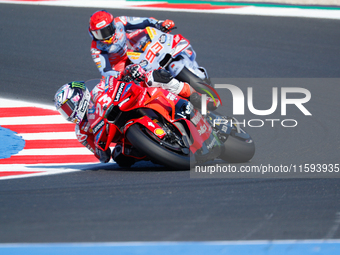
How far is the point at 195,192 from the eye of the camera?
16.0 feet

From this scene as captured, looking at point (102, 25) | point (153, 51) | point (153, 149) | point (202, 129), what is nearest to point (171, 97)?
point (202, 129)

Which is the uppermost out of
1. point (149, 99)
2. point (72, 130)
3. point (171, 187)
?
point (149, 99)

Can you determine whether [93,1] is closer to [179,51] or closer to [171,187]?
[179,51]

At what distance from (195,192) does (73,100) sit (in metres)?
1.71

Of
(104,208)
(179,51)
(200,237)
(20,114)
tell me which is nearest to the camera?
(200,237)

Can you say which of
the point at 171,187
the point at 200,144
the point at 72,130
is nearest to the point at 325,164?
the point at 200,144

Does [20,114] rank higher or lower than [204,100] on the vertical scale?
lower

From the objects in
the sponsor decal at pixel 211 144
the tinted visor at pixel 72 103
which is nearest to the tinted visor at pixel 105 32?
the tinted visor at pixel 72 103

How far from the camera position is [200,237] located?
3824 millimetres

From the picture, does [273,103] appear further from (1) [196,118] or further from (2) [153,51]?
(1) [196,118]

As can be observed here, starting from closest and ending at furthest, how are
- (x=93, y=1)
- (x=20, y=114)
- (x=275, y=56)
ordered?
1. (x=20, y=114)
2. (x=275, y=56)
3. (x=93, y=1)

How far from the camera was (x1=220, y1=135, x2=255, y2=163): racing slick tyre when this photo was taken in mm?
6191

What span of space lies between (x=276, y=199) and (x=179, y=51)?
12.3ft

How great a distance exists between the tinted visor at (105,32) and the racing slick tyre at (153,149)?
8.43ft
